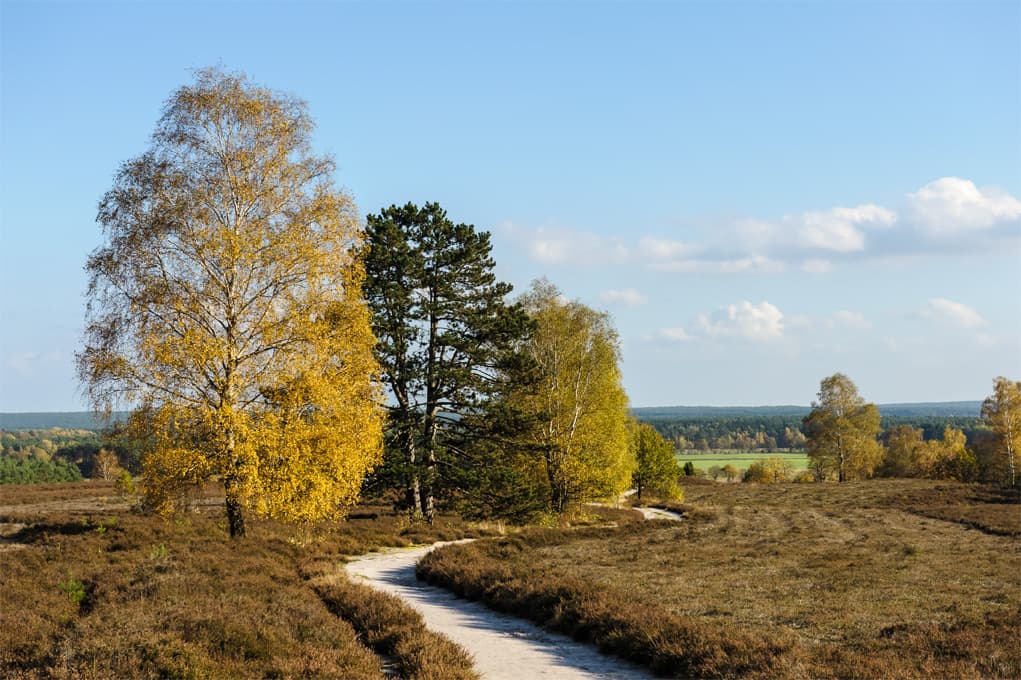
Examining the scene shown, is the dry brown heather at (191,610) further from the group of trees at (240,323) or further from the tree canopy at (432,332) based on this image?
the tree canopy at (432,332)

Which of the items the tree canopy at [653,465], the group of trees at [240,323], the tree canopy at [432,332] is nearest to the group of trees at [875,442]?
the tree canopy at [653,465]

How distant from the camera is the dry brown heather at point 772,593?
10.8m

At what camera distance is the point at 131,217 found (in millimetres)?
21328

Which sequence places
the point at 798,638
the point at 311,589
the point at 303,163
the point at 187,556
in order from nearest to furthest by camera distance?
the point at 798,638 → the point at 311,589 → the point at 187,556 → the point at 303,163

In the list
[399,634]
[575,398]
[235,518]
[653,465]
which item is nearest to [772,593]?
[399,634]

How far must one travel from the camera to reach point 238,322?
853 inches

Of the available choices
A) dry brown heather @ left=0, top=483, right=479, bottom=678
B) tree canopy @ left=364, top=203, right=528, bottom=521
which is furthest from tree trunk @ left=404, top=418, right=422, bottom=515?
dry brown heather @ left=0, top=483, right=479, bottom=678

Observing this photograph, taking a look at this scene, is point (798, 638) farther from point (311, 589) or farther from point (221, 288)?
point (221, 288)

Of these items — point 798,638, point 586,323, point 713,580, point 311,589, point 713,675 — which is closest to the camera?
point 713,675

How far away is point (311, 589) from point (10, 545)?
11.1 meters

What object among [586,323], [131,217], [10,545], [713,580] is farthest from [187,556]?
[586,323]

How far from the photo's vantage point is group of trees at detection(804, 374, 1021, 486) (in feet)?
243

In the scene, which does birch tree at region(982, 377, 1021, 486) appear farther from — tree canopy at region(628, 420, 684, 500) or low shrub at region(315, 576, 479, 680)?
low shrub at region(315, 576, 479, 680)

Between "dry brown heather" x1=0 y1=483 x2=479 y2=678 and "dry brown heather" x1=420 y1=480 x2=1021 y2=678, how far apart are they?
3161 mm
